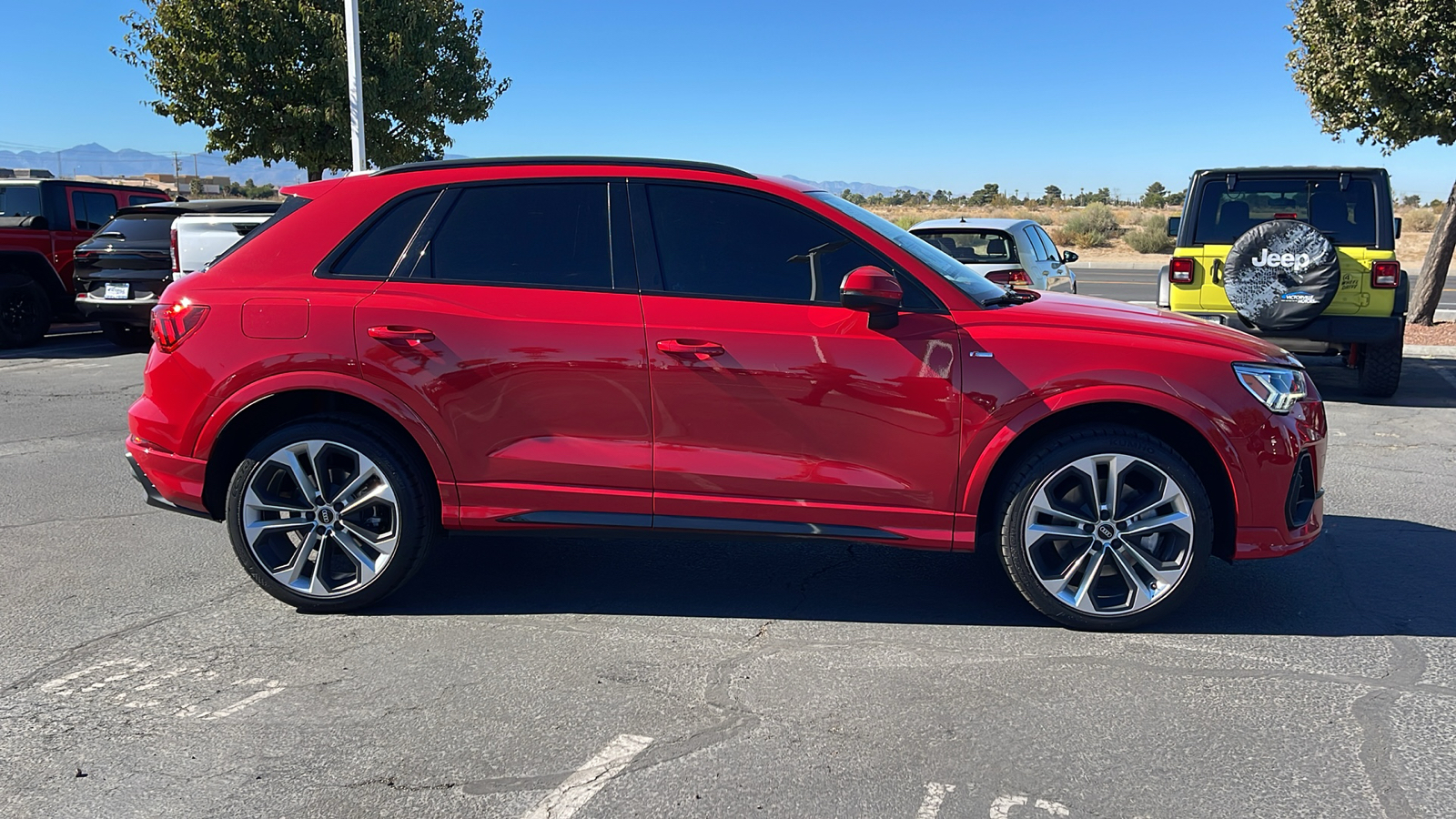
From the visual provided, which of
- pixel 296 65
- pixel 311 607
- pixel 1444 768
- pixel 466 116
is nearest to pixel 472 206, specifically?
pixel 311 607

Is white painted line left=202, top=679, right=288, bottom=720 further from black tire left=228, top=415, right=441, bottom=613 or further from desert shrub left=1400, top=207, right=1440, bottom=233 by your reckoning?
desert shrub left=1400, top=207, right=1440, bottom=233

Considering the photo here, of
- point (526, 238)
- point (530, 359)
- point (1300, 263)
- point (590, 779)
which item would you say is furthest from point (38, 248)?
point (1300, 263)

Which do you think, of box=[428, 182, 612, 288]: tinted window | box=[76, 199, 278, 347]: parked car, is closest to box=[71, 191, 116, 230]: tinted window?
box=[76, 199, 278, 347]: parked car

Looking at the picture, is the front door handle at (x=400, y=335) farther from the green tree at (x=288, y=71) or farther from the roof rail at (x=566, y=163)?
the green tree at (x=288, y=71)

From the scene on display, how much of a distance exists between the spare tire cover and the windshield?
4961 millimetres

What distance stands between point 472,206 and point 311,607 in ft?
5.88

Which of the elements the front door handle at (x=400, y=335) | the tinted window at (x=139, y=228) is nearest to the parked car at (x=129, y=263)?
the tinted window at (x=139, y=228)

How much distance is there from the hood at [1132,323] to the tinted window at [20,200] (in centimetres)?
1378

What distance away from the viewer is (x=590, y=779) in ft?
10.1

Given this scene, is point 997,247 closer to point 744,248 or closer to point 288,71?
point 744,248

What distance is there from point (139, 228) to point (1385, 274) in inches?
506

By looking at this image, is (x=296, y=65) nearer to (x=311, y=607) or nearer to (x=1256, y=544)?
(x=311, y=607)

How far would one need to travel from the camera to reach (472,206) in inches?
175

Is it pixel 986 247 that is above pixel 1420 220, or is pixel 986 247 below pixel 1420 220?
below
